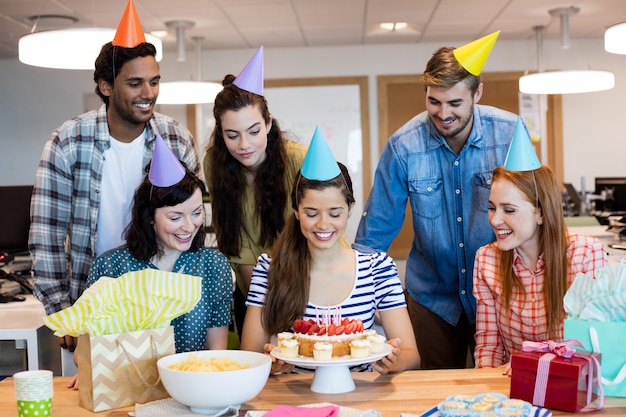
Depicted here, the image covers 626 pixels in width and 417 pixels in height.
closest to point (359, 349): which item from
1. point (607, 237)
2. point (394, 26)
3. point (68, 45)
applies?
point (68, 45)

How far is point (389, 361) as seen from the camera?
5.75 feet

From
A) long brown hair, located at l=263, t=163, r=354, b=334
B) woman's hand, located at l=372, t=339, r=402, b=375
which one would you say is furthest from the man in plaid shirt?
woman's hand, located at l=372, t=339, r=402, b=375

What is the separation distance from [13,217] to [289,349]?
2.84m

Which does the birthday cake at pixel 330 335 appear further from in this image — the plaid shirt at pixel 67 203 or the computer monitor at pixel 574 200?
the computer monitor at pixel 574 200

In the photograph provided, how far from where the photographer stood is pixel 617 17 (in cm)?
669

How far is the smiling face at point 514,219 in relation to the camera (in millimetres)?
2098

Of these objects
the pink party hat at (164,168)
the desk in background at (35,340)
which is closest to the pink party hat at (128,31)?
the pink party hat at (164,168)

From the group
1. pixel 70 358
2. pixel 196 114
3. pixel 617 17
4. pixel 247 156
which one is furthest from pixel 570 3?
pixel 70 358

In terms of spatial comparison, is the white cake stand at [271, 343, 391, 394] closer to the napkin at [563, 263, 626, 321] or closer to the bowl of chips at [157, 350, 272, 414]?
the bowl of chips at [157, 350, 272, 414]

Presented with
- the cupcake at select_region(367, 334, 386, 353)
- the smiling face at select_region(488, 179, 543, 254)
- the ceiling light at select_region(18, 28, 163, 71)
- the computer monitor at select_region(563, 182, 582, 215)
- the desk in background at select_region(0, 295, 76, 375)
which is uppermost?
the ceiling light at select_region(18, 28, 163, 71)

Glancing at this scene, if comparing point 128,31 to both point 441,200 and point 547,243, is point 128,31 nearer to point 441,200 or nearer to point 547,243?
point 441,200

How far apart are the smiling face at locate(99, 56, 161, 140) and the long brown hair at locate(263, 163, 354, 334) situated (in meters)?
0.57

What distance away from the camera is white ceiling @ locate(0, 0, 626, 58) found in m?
5.75

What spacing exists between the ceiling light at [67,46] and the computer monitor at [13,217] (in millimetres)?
757
